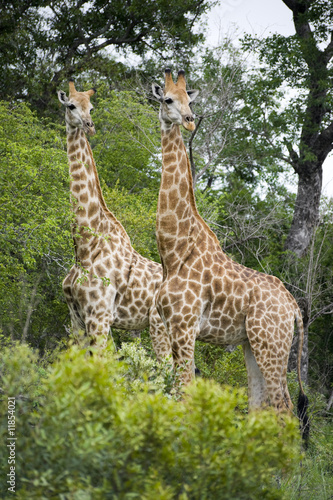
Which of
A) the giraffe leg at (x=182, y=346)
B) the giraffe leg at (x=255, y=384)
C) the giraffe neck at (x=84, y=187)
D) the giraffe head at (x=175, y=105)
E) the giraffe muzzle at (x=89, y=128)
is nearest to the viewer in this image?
the giraffe leg at (x=182, y=346)

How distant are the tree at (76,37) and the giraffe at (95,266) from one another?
12.0 metres

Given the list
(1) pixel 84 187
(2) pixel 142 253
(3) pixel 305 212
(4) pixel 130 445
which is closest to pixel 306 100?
(3) pixel 305 212

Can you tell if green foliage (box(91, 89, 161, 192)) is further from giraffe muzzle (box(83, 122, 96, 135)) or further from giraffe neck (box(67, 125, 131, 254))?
giraffe muzzle (box(83, 122, 96, 135))

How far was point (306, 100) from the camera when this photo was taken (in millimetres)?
15141

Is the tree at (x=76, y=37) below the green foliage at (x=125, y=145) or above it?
above

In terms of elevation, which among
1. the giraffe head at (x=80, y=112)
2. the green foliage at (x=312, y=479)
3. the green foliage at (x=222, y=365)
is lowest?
the green foliage at (x=312, y=479)

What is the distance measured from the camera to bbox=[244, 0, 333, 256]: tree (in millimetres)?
14961

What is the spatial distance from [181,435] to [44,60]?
18408 mm

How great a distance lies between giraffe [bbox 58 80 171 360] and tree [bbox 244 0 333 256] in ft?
27.2

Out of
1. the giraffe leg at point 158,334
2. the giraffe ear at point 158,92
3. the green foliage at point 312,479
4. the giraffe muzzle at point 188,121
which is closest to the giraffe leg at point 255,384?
the green foliage at point 312,479

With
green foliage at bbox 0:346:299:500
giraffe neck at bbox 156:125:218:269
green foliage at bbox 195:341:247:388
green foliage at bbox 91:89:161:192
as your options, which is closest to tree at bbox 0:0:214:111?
green foliage at bbox 91:89:161:192

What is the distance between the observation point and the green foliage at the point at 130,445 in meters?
2.89

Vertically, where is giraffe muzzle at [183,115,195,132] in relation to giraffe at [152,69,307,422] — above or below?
above

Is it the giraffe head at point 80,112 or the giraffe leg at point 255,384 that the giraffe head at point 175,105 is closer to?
the giraffe head at point 80,112
